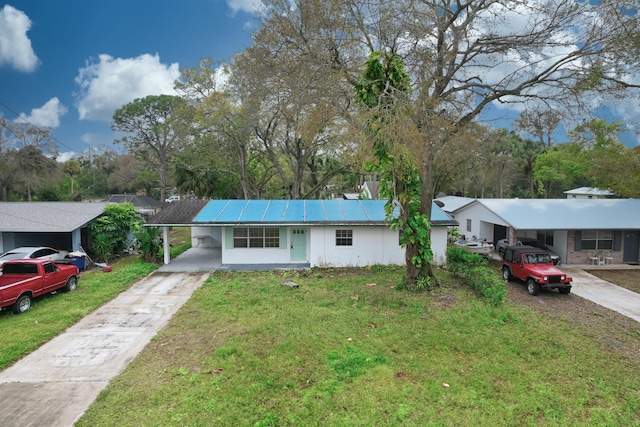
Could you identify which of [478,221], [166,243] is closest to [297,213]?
[166,243]

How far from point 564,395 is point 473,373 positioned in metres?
1.47

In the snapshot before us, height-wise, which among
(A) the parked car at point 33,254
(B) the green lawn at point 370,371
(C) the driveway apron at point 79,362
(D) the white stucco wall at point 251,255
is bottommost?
(C) the driveway apron at point 79,362

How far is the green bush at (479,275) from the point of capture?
10.7m

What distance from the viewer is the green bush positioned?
1072cm

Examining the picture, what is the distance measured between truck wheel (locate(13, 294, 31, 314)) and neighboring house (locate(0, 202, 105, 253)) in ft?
19.2

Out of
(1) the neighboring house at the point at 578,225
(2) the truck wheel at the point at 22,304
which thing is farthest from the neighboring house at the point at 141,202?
(1) the neighboring house at the point at 578,225

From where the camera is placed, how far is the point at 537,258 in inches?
508

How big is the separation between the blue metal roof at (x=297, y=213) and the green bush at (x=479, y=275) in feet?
8.02

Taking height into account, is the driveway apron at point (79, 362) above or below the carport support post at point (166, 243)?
below

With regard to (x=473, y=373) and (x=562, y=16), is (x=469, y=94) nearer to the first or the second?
(x=562, y=16)

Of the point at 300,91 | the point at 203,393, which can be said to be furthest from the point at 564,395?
the point at 300,91

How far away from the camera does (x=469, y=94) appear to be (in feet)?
46.5

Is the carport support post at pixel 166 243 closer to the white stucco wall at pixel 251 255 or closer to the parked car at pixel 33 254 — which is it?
the white stucco wall at pixel 251 255

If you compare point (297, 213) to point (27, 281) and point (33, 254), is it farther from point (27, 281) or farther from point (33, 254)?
point (33, 254)
